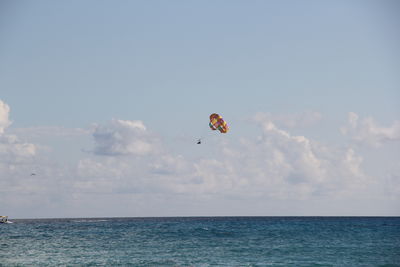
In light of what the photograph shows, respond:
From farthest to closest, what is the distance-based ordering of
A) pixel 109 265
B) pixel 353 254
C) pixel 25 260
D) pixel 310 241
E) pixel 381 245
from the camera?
pixel 310 241, pixel 381 245, pixel 353 254, pixel 25 260, pixel 109 265

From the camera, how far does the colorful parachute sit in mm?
61369

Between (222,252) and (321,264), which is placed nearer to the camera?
(321,264)

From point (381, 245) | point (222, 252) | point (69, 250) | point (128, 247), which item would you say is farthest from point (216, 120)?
point (381, 245)

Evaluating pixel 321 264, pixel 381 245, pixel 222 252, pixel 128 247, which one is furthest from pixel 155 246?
pixel 381 245

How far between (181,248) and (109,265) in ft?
52.5

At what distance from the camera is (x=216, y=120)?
203 ft

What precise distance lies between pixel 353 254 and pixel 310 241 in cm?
1560

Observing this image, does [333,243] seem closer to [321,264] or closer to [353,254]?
[353,254]

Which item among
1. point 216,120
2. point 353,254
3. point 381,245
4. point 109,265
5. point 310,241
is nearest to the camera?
point 109,265

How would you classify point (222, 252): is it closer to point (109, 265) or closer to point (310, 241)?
point (109, 265)

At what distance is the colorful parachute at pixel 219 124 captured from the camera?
201 feet

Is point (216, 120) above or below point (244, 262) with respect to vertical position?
above

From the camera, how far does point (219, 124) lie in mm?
61719

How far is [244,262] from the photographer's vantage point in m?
50.4
